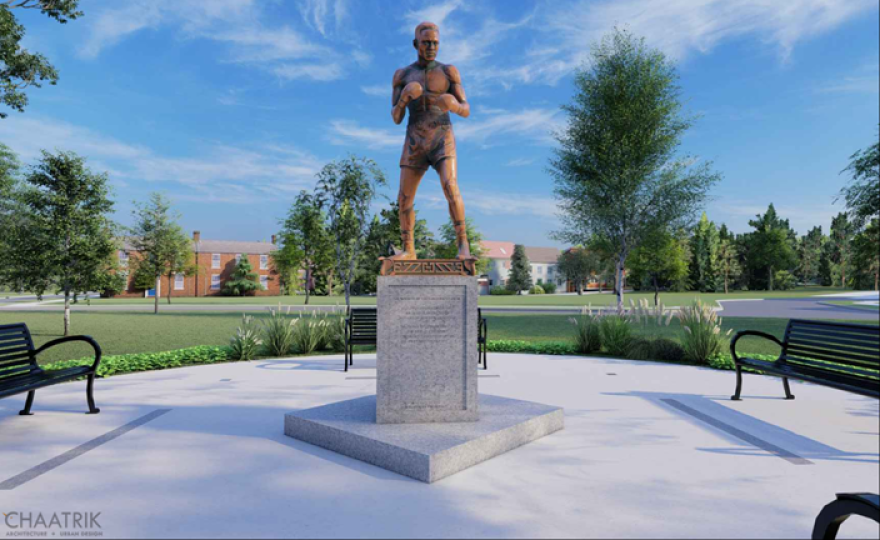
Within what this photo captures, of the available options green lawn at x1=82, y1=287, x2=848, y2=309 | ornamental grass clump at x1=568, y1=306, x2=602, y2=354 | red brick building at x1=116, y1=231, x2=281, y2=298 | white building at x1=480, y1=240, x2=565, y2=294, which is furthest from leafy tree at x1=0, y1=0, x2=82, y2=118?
white building at x1=480, y1=240, x2=565, y2=294

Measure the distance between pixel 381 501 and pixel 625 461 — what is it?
1.99m

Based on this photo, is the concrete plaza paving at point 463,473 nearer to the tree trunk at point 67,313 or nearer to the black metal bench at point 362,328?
the black metal bench at point 362,328

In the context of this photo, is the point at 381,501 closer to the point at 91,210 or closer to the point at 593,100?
the point at 91,210

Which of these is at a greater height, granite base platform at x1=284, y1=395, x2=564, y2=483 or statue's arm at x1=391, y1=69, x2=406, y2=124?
statue's arm at x1=391, y1=69, x2=406, y2=124

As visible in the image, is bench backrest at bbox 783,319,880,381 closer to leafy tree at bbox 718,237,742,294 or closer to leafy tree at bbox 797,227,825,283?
leafy tree at bbox 797,227,825,283

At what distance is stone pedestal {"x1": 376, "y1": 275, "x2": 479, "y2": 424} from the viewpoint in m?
4.50

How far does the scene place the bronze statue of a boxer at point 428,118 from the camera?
4.89 metres

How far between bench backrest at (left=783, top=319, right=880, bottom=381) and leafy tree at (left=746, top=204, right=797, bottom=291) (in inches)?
2207

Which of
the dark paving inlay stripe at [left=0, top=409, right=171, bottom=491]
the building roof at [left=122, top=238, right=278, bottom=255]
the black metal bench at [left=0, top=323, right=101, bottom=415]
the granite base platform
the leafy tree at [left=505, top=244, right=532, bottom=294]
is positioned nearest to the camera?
the dark paving inlay stripe at [left=0, top=409, right=171, bottom=491]

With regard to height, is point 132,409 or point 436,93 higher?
point 436,93

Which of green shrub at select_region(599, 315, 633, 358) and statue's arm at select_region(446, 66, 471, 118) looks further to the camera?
green shrub at select_region(599, 315, 633, 358)

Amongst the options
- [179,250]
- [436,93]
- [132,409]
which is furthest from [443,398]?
[179,250]

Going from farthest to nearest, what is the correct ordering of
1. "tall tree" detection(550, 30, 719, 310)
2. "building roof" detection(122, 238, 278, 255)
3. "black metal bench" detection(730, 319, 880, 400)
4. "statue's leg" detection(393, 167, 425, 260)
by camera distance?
"building roof" detection(122, 238, 278, 255), "tall tree" detection(550, 30, 719, 310), "statue's leg" detection(393, 167, 425, 260), "black metal bench" detection(730, 319, 880, 400)

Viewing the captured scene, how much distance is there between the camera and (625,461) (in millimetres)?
3770
